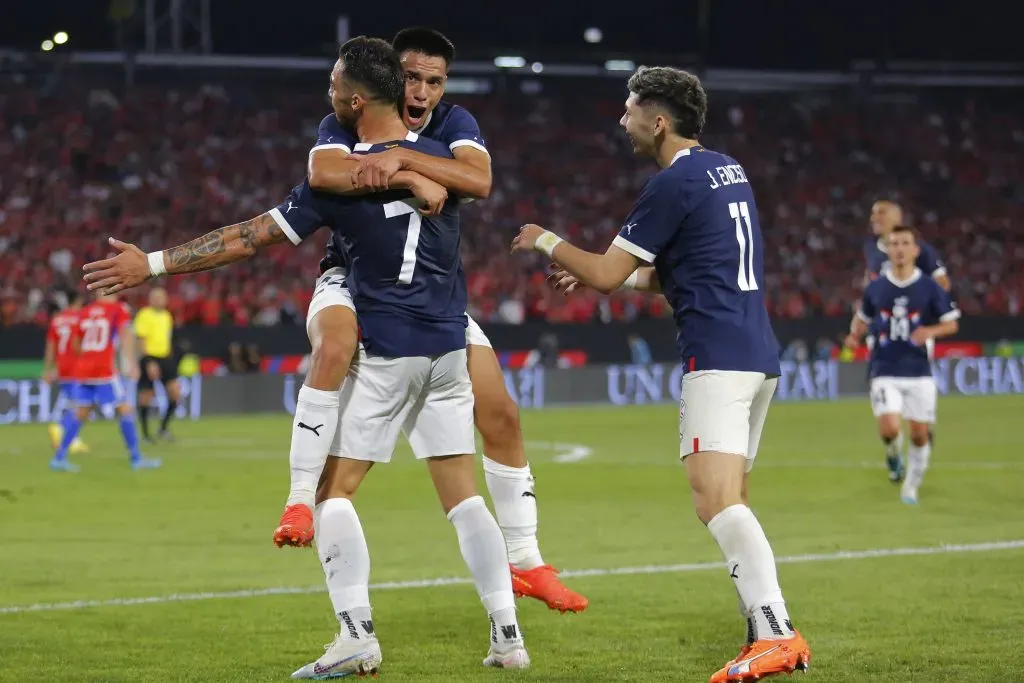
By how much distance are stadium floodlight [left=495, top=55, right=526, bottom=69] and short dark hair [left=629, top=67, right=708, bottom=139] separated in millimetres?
34779

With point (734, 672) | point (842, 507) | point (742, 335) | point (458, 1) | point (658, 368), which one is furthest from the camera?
point (458, 1)

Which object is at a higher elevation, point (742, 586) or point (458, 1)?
point (458, 1)

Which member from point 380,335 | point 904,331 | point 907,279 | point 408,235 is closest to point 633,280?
point 408,235

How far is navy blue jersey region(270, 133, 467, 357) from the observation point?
233 inches

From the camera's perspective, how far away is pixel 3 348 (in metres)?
25.4

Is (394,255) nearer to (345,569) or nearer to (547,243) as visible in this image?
(547,243)

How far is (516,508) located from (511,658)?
2.32 ft

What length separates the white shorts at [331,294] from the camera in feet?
19.9

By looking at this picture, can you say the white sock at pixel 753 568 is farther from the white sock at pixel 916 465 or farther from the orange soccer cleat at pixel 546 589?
the white sock at pixel 916 465

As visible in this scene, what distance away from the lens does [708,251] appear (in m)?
5.73

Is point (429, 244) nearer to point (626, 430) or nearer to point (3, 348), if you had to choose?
point (626, 430)

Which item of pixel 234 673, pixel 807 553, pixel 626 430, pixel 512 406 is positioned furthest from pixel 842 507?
pixel 626 430

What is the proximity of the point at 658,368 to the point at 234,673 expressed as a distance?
79.9 feet

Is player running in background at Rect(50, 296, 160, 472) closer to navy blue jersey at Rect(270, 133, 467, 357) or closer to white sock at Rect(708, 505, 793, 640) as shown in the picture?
navy blue jersey at Rect(270, 133, 467, 357)
